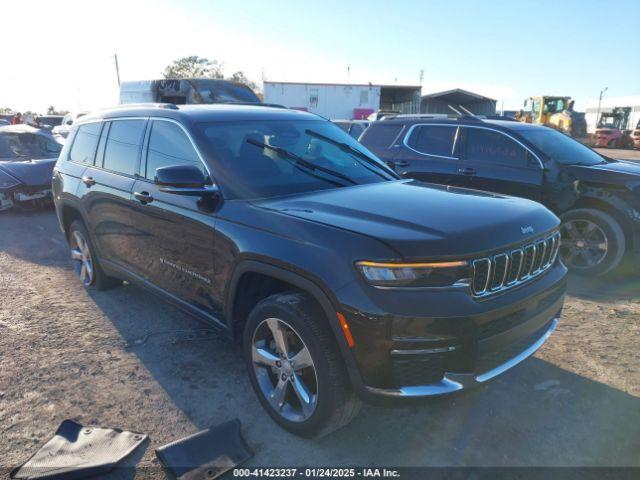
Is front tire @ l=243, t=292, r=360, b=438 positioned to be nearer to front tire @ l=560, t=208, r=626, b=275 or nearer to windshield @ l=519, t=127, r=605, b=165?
front tire @ l=560, t=208, r=626, b=275

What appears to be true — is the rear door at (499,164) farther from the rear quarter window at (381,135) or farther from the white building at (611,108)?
the white building at (611,108)

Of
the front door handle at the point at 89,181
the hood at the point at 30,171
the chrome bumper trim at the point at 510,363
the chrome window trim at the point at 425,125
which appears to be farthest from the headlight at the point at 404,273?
the hood at the point at 30,171

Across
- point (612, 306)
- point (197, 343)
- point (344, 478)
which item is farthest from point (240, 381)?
point (612, 306)

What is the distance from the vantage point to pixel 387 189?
3342mm

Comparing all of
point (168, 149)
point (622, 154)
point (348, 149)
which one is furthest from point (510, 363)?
point (622, 154)

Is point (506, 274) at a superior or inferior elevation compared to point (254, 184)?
inferior

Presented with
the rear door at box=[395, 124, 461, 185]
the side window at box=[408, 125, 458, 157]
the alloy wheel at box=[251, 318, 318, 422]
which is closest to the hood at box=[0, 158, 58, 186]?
the rear door at box=[395, 124, 461, 185]

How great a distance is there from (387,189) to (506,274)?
1089 millimetres

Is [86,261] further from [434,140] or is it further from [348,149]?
[434,140]

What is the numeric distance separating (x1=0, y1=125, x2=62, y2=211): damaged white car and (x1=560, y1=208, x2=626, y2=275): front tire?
878 cm

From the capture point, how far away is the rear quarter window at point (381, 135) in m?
7.24

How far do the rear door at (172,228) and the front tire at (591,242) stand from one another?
448 centimetres

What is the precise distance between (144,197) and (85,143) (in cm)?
172

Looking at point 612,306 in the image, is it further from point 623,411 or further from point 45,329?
point 45,329
